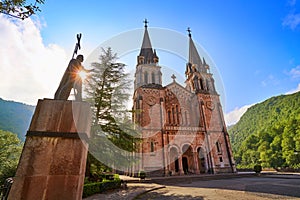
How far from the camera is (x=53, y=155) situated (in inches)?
117

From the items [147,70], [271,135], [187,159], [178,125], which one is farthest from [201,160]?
[271,135]

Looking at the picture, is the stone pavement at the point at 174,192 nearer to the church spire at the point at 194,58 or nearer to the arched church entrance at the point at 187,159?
the arched church entrance at the point at 187,159

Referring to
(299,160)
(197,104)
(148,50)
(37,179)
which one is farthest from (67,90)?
(299,160)

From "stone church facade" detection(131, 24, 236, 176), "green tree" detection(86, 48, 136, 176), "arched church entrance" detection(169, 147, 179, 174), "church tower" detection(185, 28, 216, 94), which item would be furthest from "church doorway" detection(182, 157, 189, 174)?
"green tree" detection(86, 48, 136, 176)

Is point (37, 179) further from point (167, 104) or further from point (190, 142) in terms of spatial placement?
point (167, 104)

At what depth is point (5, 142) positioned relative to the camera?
21.6 m

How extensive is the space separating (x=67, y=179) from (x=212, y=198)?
22.2 ft

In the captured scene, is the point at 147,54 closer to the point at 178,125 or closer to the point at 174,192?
the point at 178,125

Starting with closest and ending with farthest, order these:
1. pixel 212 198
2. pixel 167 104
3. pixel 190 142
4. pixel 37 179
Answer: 1. pixel 37 179
2. pixel 212 198
3. pixel 190 142
4. pixel 167 104

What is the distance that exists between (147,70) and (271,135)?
41777 millimetres

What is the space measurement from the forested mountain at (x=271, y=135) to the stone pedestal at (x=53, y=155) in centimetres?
3822

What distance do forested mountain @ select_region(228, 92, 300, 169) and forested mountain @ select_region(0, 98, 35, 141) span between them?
227 ft

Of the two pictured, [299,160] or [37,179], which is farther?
[299,160]

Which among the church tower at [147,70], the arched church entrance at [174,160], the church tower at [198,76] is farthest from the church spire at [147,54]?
the arched church entrance at [174,160]
